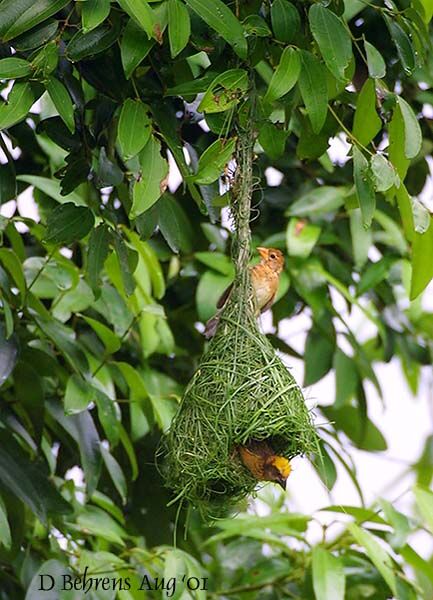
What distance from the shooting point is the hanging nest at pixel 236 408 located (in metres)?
1.37

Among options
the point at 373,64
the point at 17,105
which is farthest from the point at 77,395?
the point at 373,64

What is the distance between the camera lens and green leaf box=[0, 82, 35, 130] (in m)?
1.28

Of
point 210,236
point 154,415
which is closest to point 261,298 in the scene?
point 154,415

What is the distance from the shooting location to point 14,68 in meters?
1.29

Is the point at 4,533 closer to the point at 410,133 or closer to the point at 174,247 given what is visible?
the point at 174,247

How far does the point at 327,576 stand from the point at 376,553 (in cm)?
9

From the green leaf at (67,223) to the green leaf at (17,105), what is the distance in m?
0.22

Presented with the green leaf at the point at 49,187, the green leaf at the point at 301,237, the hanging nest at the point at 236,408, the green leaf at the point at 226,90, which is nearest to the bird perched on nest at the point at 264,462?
the hanging nest at the point at 236,408

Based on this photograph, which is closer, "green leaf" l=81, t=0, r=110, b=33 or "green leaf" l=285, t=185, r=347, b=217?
"green leaf" l=81, t=0, r=110, b=33

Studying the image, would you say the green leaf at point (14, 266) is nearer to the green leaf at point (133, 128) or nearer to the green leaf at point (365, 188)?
the green leaf at point (133, 128)

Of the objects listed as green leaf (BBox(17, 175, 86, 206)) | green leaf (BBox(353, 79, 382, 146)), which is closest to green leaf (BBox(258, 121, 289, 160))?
green leaf (BBox(353, 79, 382, 146))

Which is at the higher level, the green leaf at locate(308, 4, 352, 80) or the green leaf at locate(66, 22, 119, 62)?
the green leaf at locate(66, 22, 119, 62)

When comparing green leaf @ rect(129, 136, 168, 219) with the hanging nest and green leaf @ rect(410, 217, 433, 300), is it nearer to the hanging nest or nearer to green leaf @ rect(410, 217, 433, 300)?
the hanging nest

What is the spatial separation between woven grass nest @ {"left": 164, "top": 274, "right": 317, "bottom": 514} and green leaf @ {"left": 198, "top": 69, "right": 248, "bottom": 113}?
0.26m
